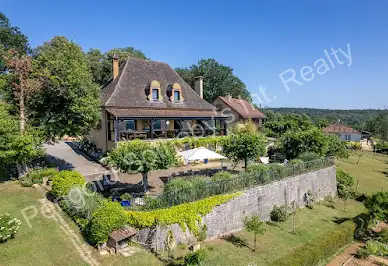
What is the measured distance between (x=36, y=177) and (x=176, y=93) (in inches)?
611

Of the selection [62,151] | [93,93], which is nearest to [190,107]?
[93,93]

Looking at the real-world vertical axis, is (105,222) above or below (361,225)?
above

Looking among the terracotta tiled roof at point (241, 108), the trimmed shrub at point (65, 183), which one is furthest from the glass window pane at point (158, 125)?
the terracotta tiled roof at point (241, 108)

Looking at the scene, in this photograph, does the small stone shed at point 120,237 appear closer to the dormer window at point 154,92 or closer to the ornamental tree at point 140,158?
the ornamental tree at point 140,158

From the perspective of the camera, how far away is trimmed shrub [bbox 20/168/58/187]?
52.0 feet

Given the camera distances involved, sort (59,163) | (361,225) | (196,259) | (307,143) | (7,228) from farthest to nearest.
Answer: (307,143) < (59,163) < (361,225) < (7,228) < (196,259)

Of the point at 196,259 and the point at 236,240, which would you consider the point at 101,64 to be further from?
the point at 196,259

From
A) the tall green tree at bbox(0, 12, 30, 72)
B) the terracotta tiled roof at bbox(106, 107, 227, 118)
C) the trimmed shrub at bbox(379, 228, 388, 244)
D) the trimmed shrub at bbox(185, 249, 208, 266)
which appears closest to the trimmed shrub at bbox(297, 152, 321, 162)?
the trimmed shrub at bbox(379, 228, 388, 244)

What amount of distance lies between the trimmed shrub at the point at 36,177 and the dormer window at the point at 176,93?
13897 millimetres

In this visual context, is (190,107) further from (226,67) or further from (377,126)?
(377,126)

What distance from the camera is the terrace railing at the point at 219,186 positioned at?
1208cm

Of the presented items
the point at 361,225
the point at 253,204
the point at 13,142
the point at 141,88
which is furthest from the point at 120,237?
the point at 141,88

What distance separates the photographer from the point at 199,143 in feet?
84.9

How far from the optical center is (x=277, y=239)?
1416 centimetres
